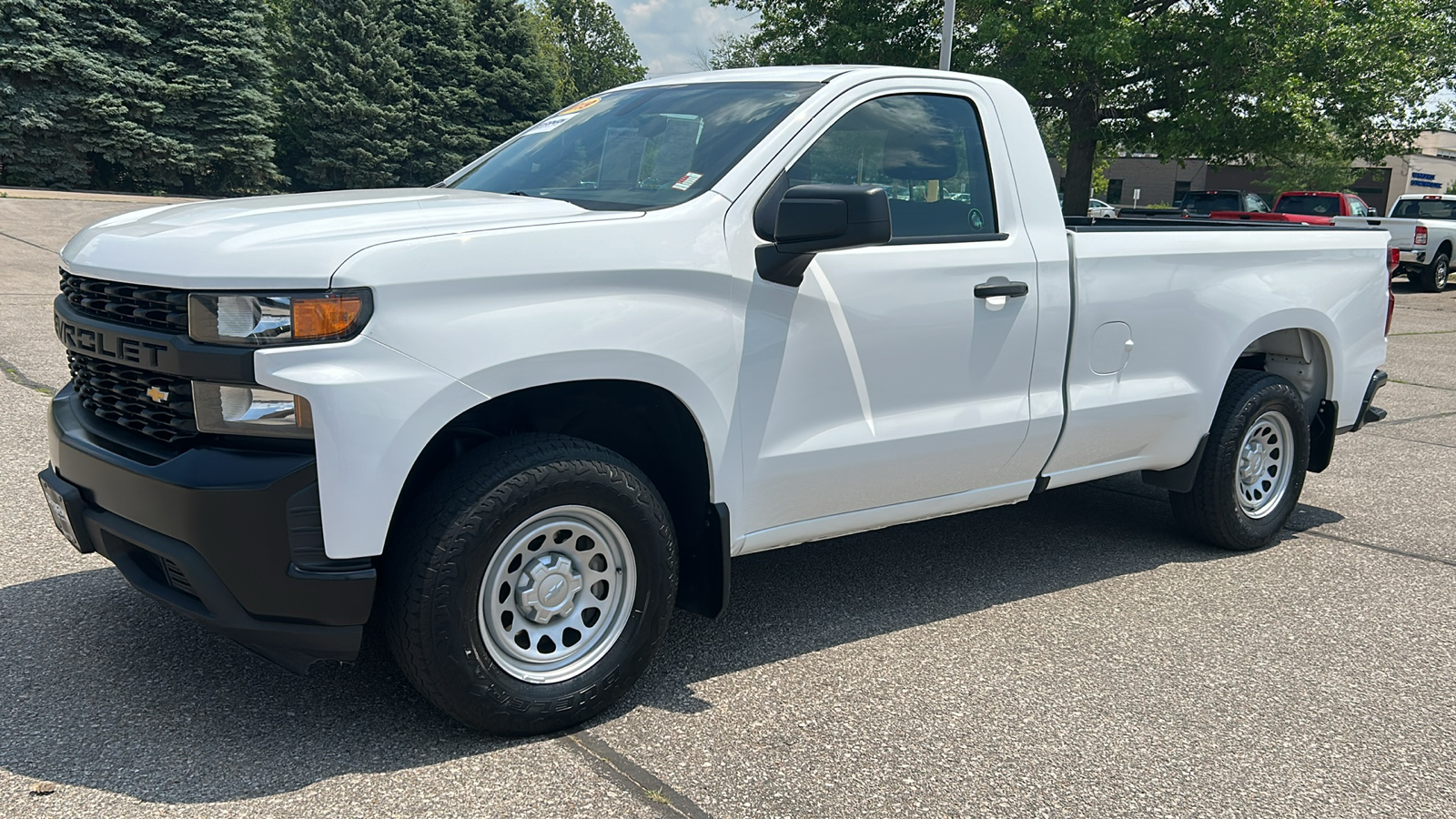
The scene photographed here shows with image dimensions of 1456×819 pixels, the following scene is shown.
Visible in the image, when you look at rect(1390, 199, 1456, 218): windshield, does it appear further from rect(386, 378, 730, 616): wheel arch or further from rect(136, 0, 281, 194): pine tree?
rect(136, 0, 281, 194): pine tree

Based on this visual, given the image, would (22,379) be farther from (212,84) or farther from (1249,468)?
(212,84)

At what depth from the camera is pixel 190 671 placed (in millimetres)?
3607

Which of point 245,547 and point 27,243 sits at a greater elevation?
point 245,547

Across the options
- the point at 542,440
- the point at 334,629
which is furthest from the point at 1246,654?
the point at 334,629

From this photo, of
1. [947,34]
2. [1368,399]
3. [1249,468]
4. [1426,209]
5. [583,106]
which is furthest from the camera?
[1426,209]

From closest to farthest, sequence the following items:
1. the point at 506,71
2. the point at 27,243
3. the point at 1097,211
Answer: the point at 27,243 → the point at 1097,211 → the point at 506,71

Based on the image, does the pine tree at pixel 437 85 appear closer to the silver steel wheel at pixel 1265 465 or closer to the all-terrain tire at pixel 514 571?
the silver steel wheel at pixel 1265 465

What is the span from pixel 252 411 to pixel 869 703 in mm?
2027

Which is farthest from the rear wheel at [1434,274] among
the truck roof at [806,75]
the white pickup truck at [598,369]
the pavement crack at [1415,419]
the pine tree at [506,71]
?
the pine tree at [506,71]

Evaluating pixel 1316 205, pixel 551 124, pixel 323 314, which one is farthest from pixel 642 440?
pixel 1316 205

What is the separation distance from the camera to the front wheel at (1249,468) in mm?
5168

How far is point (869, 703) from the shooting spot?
12.0 feet

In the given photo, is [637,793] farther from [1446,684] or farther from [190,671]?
[1446,684]

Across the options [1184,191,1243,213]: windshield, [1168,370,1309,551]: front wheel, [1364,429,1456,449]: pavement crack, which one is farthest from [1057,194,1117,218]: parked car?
[1364,429,1456,449]: pavement crack
